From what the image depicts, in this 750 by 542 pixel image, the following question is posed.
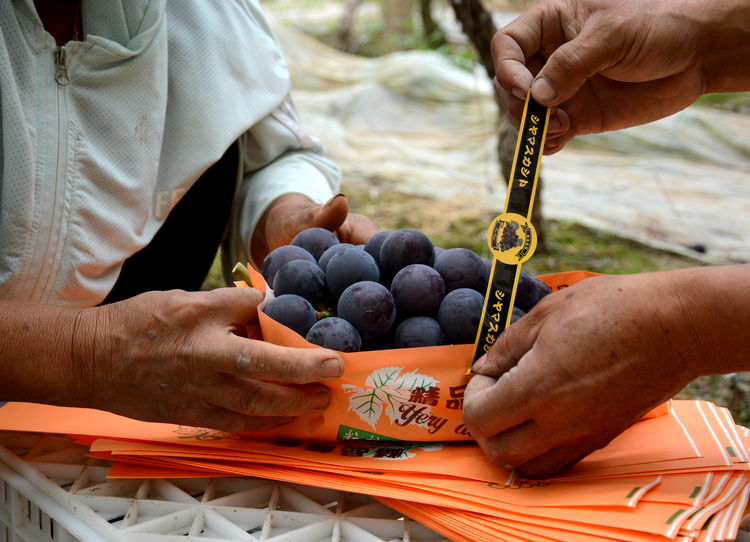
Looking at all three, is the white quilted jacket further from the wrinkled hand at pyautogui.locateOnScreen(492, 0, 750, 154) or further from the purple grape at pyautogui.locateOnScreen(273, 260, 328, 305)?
the wrinkled hand at pyautogui.locateOnScreen(492, 0, 750, 154)

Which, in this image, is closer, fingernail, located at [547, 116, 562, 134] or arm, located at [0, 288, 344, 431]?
arm, located at [0, 288, 344, 431]

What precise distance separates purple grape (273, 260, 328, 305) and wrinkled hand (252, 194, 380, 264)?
240 millimetres

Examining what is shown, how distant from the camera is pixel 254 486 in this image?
0.87 m

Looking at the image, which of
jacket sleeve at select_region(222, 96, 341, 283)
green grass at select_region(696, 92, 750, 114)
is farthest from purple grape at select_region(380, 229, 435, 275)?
green grass at select_region(696, 92, 750, 114)

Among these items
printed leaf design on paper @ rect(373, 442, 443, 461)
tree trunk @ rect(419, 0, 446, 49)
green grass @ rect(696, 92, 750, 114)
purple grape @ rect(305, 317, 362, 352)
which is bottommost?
tree trunk @ rect(419, 0, 446, 49)

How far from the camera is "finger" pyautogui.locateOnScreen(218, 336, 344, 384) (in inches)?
31.0

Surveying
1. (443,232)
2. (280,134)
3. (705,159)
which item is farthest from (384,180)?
(280,134)

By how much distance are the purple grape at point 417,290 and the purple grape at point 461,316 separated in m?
0.02

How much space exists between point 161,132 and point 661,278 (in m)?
1.14

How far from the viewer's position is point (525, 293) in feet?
3.15

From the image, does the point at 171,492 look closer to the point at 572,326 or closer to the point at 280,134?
the point at 572,326

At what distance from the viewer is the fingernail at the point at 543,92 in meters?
0.96

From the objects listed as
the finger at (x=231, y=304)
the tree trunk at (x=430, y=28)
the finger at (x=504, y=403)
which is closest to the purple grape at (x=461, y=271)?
the finger at (x=504, y=403)

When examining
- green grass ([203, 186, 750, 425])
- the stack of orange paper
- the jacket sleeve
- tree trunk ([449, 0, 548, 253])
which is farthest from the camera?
green grass ([203, 186, 750, 425])
